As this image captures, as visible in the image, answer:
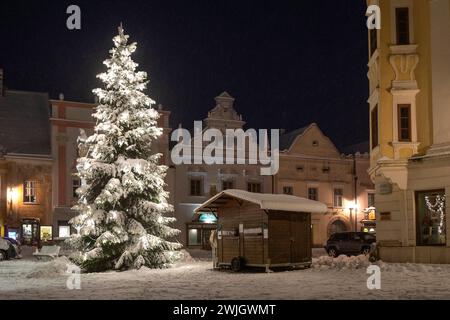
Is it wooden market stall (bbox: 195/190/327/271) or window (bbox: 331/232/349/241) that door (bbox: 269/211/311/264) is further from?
window (bbox: 331/232/349/241)

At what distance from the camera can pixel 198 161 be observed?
56.0 meters

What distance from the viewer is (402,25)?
26.1 meters

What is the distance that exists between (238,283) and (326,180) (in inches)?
1673

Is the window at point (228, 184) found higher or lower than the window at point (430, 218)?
higher

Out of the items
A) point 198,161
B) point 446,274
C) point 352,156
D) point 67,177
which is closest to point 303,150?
point 352,156

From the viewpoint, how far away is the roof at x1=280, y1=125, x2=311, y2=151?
59.8 m

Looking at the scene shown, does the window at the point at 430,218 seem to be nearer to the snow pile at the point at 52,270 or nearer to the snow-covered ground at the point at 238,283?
the snow-covered ground at the point at 238,283

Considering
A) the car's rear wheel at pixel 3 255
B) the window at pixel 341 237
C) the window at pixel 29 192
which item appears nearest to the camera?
the car's rear wheel at pixel 3 255

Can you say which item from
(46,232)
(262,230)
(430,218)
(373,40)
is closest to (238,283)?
(262,230)

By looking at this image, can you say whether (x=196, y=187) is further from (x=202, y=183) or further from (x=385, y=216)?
(x=385, y=216)

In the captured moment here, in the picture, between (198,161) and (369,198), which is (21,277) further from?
(369,198)

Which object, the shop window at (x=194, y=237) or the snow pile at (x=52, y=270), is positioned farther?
the shop window at (x=194, y=237)

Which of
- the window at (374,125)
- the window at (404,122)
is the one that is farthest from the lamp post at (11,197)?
the window at (404,122)

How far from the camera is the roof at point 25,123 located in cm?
5466
